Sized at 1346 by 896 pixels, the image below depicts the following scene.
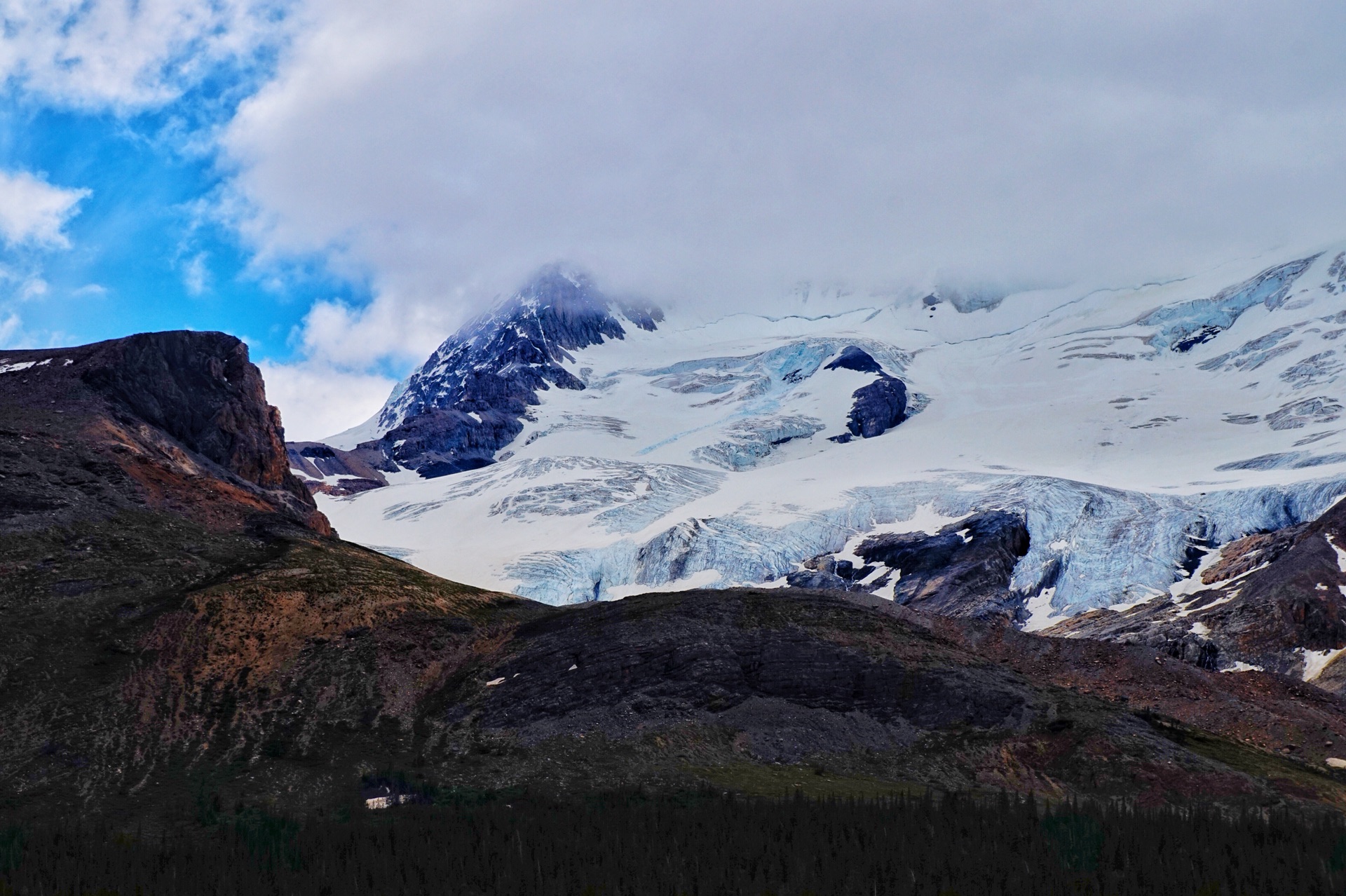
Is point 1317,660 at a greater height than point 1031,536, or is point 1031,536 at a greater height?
point 1031,536

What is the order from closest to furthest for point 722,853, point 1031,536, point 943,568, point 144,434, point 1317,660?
point 722,853
point 144,434
point 1317,660
point 943,568
point 1031,536

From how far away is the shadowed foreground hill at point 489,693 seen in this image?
42625mm

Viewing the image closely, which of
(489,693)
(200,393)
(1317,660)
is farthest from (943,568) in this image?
(489,693)

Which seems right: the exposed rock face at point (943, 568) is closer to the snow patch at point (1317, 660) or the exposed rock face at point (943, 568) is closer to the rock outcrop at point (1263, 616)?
the rock outcrop at point (1263, 616)

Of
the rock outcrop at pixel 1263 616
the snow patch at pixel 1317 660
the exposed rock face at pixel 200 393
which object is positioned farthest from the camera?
the rock outcrop at pixel 1263 616

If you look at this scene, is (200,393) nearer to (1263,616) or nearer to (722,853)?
(722,853)

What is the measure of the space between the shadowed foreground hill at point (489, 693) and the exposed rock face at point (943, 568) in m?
88.9

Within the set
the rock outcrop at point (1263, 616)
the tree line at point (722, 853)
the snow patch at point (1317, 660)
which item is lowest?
the snow patch at point (1317, 660)

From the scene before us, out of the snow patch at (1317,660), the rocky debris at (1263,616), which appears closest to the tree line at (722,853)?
the rocky debris at (1263,616)

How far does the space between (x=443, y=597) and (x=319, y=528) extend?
3429cm

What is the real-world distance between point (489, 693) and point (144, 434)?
4477cm

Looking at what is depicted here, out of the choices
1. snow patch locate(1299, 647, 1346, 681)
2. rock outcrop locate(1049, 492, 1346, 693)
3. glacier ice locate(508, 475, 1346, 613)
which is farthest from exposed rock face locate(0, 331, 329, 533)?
snow patch locate(1299, 647, 1346, 681)

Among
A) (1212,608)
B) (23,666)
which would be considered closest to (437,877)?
(23,666)

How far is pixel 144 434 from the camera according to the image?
82.4 m
